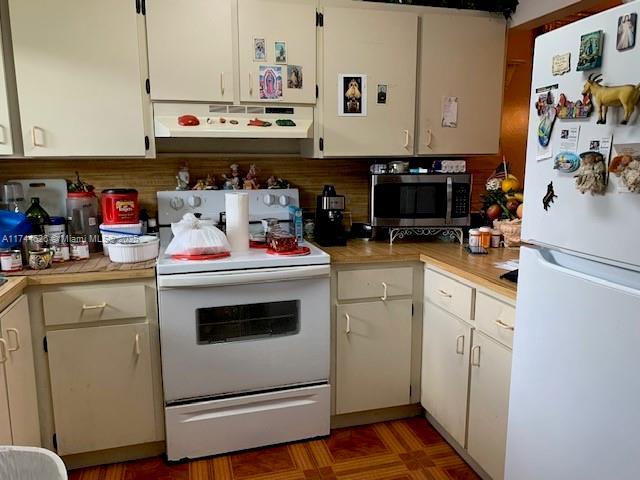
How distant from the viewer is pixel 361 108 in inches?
94.1

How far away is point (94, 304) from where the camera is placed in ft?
6.28

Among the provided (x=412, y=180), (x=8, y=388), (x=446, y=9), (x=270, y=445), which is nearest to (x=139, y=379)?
(x=8, y=388)

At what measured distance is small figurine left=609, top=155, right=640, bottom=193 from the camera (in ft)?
3.22

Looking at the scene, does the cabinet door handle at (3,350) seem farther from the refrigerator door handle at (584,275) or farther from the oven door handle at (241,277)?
the refrigerator door handle at (584,275)

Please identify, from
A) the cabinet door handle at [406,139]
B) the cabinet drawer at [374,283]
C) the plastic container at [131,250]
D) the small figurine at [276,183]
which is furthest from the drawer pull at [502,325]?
the plastic container at [131,250]

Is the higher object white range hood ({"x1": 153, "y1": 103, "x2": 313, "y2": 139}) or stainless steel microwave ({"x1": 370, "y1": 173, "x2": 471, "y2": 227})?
white range hood ({"x1": 153, "y1": 103, "x2": 313, "y2": 139})

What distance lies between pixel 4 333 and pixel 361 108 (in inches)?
70.2

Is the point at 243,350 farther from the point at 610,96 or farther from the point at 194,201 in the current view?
the point at 610,96

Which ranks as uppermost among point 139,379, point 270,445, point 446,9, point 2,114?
point 446,9

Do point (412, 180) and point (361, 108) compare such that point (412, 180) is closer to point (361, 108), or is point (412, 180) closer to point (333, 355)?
point (361, 108)

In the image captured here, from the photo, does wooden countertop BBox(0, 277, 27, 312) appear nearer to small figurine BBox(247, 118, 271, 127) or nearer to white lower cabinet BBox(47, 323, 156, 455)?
white lower cabinet BBox(47, 323, 156, 455)

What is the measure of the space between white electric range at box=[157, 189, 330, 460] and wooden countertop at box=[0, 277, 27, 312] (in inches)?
18.9

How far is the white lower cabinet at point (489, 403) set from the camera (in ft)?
5.74

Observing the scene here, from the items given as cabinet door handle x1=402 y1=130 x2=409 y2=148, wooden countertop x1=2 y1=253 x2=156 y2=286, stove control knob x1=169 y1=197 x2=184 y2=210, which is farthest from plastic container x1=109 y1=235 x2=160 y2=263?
cabinet door handle x1=402 y1=130 x2=409 y2=148
